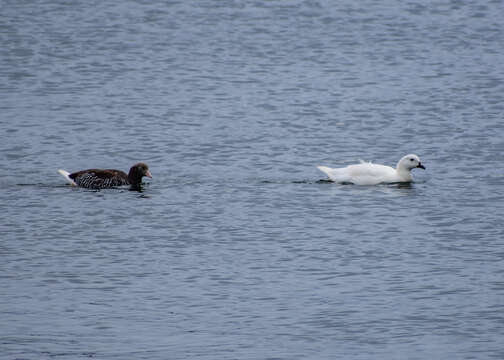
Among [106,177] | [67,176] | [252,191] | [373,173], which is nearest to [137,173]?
[106,177]

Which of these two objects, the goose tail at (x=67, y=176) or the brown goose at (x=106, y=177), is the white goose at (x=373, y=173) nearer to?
the brown goose at (x=106, y=177)

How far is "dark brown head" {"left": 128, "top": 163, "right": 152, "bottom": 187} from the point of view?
21.5 metres

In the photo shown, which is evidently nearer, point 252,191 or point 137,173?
point 252,191

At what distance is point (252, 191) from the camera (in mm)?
21047

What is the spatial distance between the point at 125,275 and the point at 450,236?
508 cm

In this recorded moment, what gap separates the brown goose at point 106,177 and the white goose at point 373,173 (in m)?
3.28

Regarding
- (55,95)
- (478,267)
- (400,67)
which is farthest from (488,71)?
(478,267)

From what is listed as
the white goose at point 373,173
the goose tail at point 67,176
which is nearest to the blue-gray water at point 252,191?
the white goose at point 373,173

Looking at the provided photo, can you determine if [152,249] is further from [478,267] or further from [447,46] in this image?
[447,46]

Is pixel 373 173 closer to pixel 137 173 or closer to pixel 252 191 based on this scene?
pixel 252 191

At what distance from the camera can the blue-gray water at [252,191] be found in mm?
13852

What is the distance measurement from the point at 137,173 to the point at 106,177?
56 cm

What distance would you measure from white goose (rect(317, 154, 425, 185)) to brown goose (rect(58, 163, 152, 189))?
10.8 feet

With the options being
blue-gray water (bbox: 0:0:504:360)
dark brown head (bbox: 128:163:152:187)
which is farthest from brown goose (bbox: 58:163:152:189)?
blue-gray water (bbox: 0:0:504:360)
